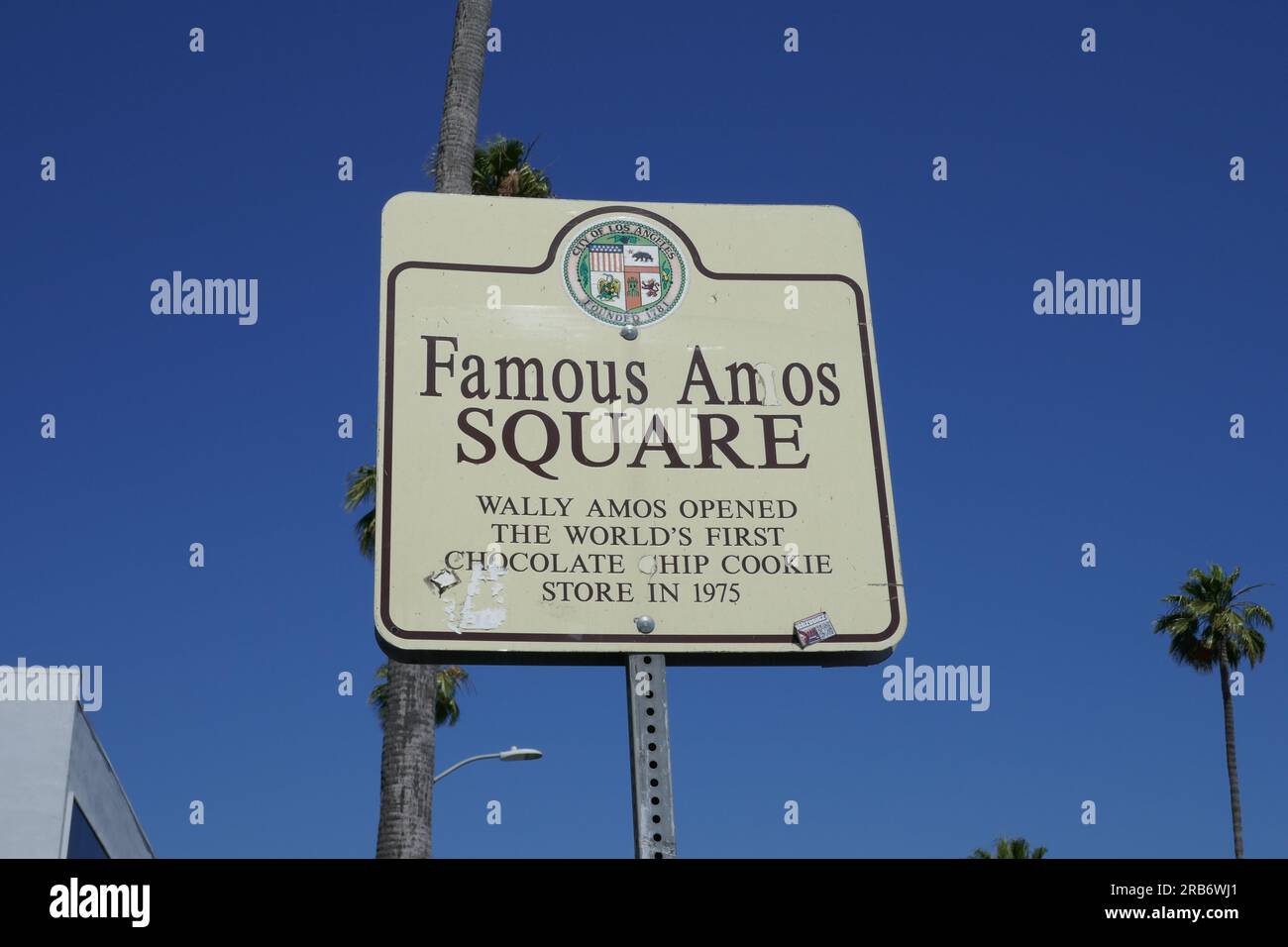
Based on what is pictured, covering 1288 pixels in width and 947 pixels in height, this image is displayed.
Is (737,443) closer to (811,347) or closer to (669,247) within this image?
(811,347)

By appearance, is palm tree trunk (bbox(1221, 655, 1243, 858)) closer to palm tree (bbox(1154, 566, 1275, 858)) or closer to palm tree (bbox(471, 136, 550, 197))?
palm tree (bbox(1154, 566, 1275, 858))

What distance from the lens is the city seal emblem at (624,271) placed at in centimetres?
357

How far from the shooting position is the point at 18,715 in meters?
13.6

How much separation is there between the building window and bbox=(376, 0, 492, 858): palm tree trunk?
449cm

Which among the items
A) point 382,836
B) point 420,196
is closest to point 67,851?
point 382,836

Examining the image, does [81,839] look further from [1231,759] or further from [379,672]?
[1231,759]

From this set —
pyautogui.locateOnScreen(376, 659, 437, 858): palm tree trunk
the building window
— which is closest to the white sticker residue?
pyautogui.locateOnScreen(376, 659, 437, 858): palm tree trunk

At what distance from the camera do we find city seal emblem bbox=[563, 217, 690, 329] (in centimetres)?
357

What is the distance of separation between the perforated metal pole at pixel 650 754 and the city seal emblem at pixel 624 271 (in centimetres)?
92

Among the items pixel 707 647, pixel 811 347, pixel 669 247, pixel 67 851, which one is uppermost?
pixel 669 247
